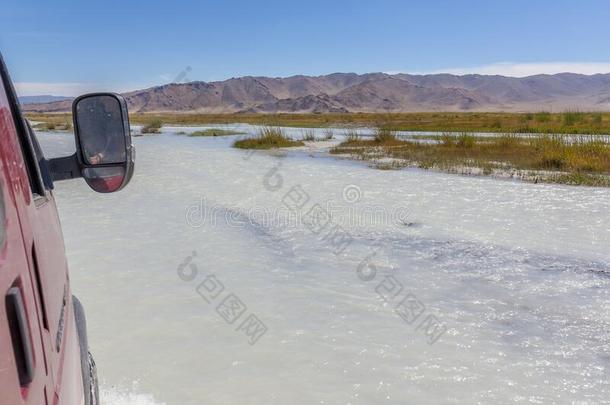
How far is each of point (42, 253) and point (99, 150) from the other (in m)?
0.61

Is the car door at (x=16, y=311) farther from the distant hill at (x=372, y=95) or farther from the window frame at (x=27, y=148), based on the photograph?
the distant hill at (x=372, y=95)

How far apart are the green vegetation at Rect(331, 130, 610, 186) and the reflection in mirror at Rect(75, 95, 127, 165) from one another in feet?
32.9

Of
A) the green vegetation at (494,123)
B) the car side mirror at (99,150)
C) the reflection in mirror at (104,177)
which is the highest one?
the car side mirror at (99,150)

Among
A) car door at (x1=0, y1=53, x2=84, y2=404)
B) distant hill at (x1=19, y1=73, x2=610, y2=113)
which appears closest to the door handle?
car door at (x1=0, y1=53, x2=84, y2=404)

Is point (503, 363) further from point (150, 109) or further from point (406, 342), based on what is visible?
point (150, 109)

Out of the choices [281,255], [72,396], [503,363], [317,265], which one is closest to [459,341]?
[503,363]

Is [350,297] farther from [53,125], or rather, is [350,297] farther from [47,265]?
[53,125]

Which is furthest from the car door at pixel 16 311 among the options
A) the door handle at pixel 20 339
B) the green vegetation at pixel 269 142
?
the green vegetation at pixel 269 142

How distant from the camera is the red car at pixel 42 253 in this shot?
2.39 ft

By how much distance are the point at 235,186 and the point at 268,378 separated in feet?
24.1

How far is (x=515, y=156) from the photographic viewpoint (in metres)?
13.3

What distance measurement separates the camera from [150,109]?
123062 mm

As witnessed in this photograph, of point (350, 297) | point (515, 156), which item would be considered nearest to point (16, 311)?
point (350, 297)

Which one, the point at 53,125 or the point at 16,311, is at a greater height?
the point at 53,125
